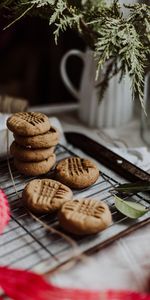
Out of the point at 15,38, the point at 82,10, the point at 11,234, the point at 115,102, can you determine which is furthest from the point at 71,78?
the point at 11,234

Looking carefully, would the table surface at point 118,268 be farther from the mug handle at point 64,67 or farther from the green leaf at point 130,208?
the mug handle at point 64,67

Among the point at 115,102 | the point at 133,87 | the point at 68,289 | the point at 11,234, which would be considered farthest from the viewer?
the point at 115,102

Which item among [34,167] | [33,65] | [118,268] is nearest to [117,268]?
[118,268]

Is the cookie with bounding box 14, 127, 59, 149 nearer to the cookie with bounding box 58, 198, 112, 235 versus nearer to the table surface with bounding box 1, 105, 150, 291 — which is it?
the cookie with bounding box 58, 198, 112, 235

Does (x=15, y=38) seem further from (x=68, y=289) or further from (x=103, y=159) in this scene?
(x=68, y=289)

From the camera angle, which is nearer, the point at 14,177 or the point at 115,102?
the point at 14,177

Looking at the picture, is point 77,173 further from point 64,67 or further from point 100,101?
point 64,67
